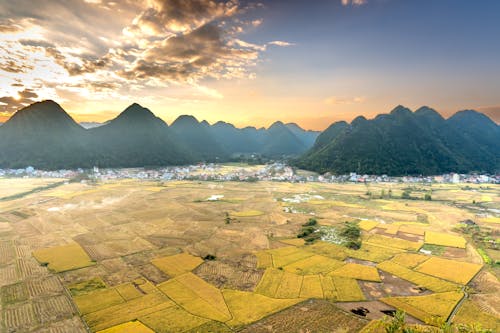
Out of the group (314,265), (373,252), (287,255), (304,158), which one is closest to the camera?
(314,265)

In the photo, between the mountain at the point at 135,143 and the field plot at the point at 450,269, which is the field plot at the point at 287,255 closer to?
the field plot at the point at 450,269

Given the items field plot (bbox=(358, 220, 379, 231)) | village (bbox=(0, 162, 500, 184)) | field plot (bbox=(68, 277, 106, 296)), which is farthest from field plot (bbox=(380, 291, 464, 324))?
village (bbox=(0, 162, 500, 184))

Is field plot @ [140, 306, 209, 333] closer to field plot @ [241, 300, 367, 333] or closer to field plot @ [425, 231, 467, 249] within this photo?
field plot @ [241, 300, 367, 333]

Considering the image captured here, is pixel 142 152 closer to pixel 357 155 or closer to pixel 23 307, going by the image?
pixel 357 155

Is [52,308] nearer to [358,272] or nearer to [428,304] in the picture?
[358,272]

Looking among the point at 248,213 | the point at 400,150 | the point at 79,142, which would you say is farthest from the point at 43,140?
the point at 400,150

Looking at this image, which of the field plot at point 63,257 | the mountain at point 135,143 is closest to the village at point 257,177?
the mountain at point 135,143
